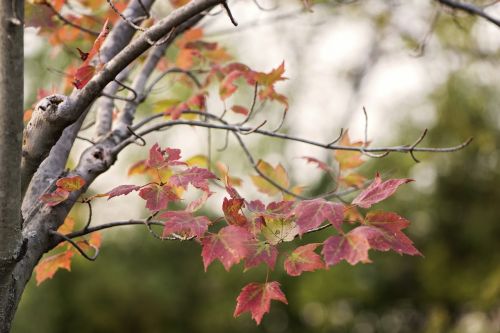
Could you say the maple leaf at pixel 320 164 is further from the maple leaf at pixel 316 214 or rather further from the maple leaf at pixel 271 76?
the maple leaf at pixel 316 214

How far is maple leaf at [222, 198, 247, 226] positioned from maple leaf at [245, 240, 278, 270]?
0.17 ft

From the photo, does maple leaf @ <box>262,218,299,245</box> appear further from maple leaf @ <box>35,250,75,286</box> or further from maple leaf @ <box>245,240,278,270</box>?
maple leaf @ <box>35,250,75,286</box>

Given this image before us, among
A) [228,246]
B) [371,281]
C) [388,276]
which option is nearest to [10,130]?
[228,246]

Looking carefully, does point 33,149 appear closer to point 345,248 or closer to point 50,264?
point 50,264

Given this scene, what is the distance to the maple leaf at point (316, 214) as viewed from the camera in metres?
0.91

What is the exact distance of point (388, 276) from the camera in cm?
665

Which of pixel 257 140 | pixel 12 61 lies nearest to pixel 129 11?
pixel 12 61

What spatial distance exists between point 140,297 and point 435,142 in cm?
371

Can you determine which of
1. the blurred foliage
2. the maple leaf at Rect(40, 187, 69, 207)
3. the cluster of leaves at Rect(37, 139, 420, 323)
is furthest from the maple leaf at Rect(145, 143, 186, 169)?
the blurred foliage

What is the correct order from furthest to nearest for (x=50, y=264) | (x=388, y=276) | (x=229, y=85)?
(x=388, y=276) → (x=229, y=85) → (x=50, y=264)

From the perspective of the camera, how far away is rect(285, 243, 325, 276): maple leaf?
1048mm

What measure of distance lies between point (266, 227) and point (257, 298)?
140 millimetres

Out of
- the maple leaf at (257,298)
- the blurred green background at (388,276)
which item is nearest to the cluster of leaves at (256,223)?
the maple leaf at (257,298)

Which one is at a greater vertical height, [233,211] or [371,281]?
[233,211]
